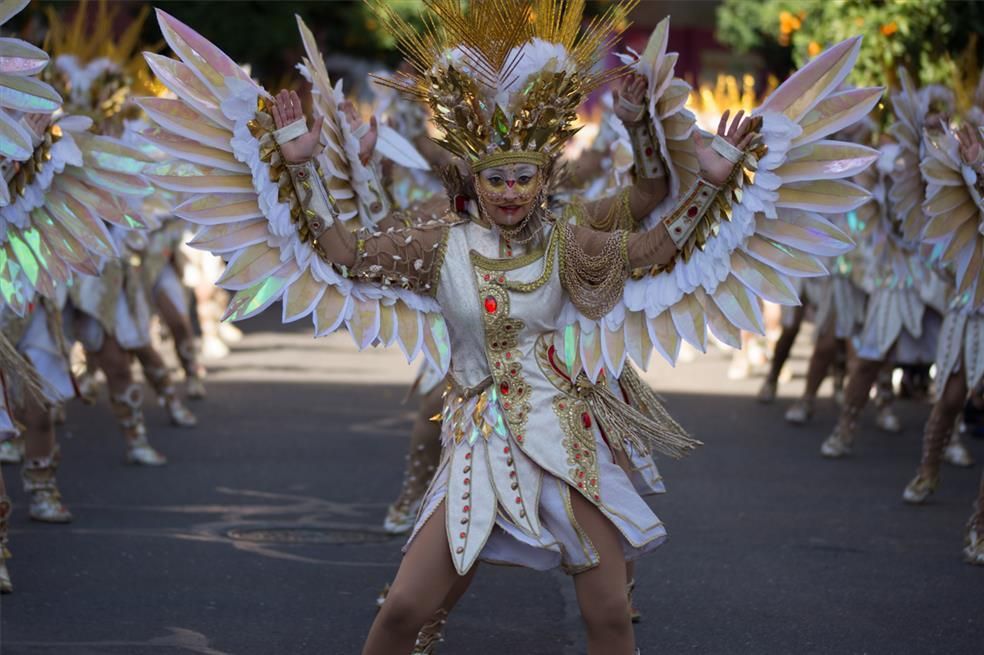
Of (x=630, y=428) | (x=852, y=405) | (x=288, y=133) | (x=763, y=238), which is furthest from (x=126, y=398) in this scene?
(x=763, y=238)

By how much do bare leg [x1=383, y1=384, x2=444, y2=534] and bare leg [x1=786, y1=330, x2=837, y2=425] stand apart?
4.66 metres

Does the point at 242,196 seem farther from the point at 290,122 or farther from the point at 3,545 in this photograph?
the point at 3,545

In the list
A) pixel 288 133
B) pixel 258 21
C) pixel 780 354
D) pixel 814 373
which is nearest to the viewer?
pixel 288 133

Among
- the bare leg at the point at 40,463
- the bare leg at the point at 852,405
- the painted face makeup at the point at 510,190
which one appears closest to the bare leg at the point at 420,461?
the bare leg at the point at 40,463

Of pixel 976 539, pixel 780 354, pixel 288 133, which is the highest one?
pixel 288 133

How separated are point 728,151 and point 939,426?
4.09 m

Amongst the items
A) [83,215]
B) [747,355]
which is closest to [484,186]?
[83,215]

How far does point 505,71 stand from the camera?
16.9ft

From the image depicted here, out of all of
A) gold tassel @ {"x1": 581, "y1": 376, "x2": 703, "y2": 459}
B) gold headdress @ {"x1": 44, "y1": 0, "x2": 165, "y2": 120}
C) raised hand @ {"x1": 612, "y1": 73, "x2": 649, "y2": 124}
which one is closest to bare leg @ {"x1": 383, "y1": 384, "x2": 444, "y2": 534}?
raised hand @ {"x1": 612, "y1": 73, "x2": 649, "y2": 124}

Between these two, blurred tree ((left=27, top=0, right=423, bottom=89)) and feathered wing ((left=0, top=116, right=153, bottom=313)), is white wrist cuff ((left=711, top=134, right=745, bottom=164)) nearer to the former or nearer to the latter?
feathered wing ((left=0, top=116, right=153, bottom=313))

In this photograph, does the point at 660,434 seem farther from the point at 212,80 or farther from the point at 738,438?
the point at 738,438

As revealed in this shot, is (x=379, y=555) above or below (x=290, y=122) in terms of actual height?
below

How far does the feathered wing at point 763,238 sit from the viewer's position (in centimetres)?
492

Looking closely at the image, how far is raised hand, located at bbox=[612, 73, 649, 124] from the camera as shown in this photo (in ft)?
19.6
